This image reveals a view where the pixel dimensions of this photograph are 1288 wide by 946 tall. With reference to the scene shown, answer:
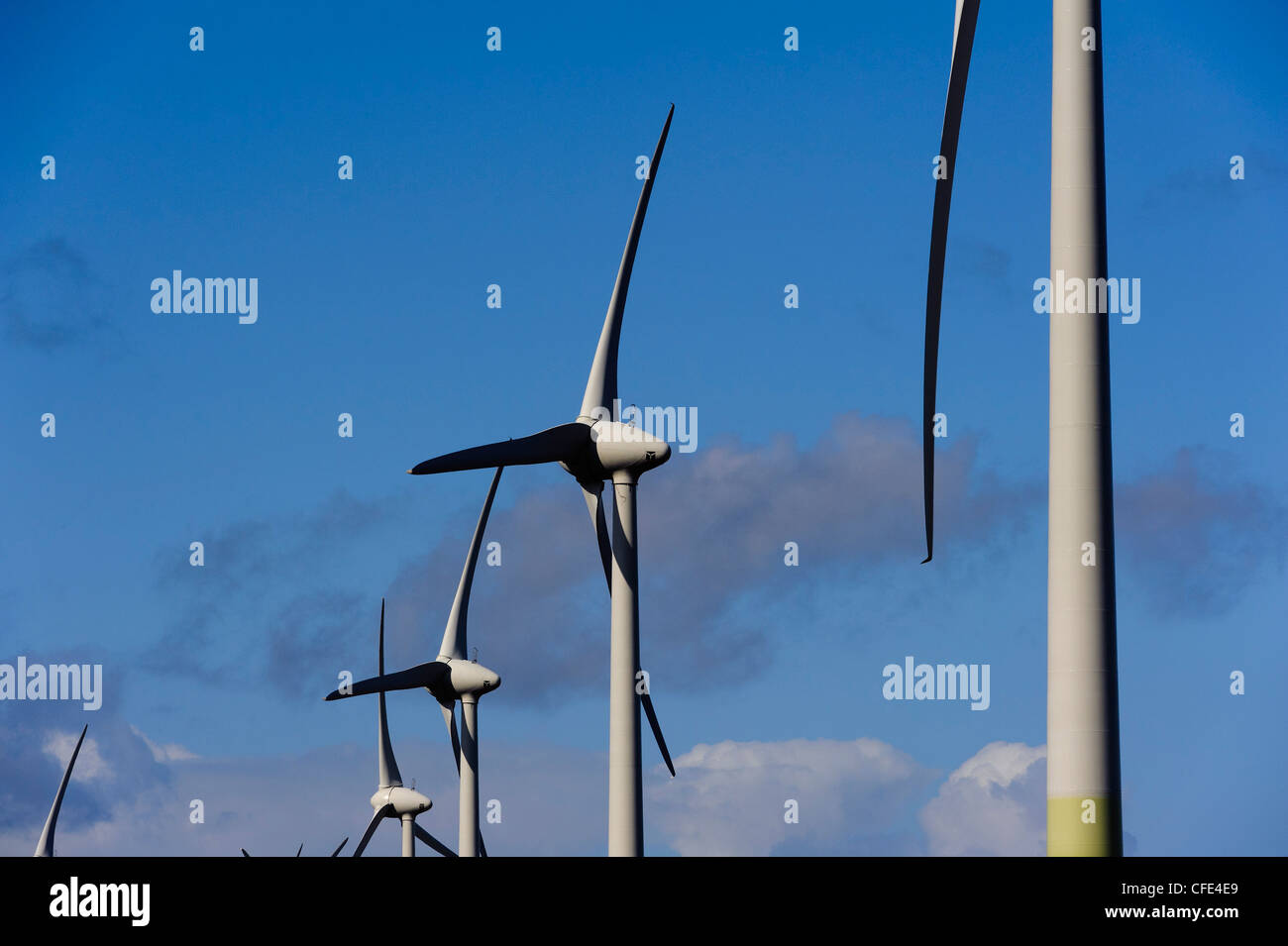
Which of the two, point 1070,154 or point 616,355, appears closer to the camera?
point 1070,154

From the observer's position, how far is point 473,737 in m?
82.6

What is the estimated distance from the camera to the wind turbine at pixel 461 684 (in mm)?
81312

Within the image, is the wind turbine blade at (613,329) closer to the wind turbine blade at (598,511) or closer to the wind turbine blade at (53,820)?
the wind turbine blade at (598,511)

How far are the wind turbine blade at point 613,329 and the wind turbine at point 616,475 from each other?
0.10ft

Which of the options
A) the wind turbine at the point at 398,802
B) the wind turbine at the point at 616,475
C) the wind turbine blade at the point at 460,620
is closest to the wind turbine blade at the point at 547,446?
the wind turbine at the point at 616,475

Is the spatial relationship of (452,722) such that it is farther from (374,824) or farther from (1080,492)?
(1080,492)

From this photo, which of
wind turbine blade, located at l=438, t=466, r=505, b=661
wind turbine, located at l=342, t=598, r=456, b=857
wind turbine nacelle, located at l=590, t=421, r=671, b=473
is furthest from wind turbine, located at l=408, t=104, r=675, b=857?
wind turbine, located at l=342, t=598, r=456, b=857
